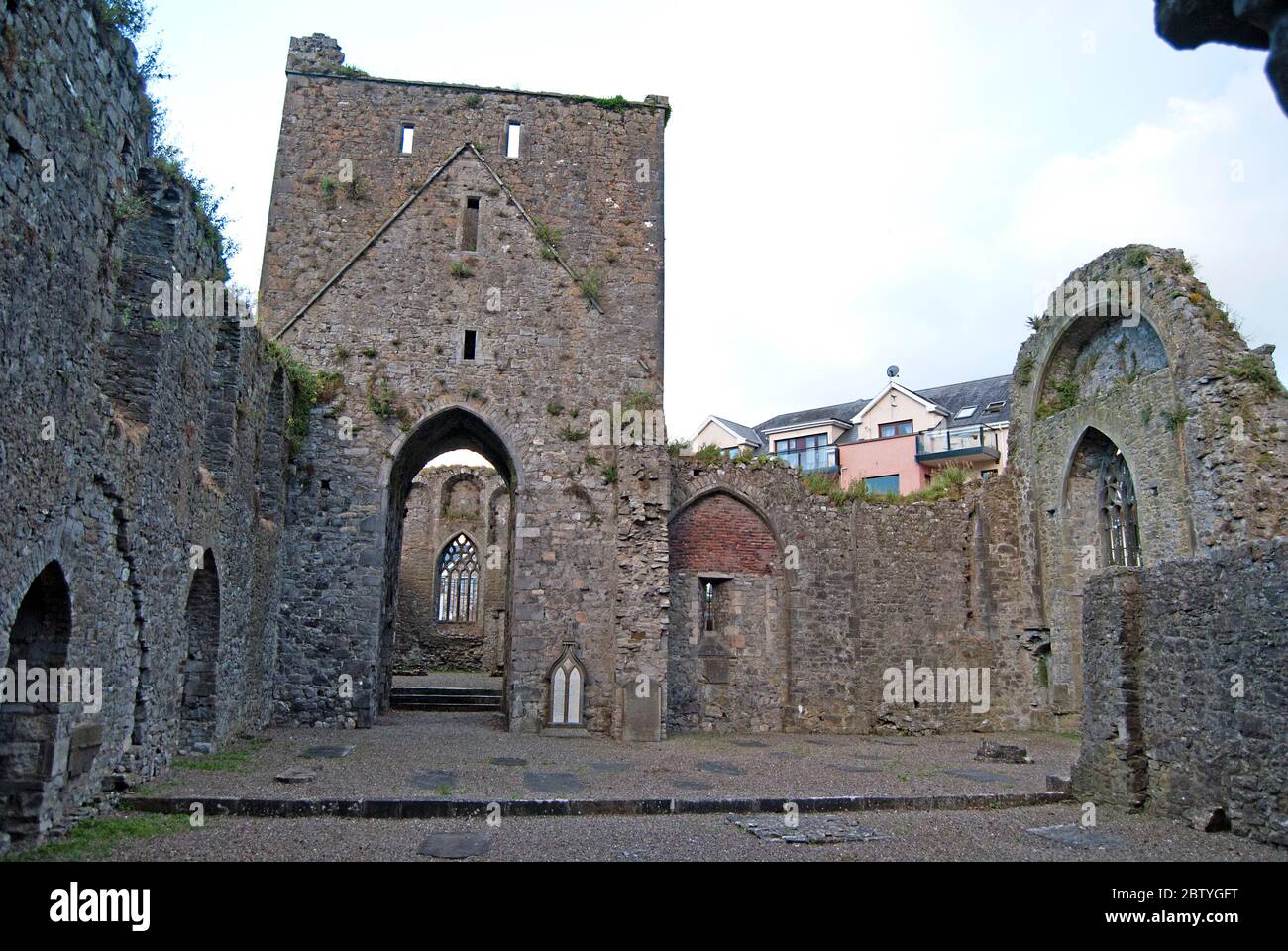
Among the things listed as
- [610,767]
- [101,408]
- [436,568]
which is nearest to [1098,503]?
[610,767]

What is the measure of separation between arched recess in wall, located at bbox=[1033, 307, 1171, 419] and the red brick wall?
6.61 m

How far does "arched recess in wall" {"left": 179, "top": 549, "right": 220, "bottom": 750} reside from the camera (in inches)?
426

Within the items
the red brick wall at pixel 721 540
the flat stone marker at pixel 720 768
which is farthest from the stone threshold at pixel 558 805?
the red brick wall at pixel 721 540

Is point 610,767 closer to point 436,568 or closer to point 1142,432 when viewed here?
point 1142,432

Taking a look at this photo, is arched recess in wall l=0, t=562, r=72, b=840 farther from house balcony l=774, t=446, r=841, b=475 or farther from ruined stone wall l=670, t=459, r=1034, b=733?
house balcony l=774, t=446, r=841, b=475

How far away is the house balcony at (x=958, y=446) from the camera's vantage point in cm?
3738

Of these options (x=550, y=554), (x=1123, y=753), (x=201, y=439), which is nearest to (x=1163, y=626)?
(x=1123, y=753)

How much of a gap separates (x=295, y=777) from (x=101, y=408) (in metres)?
4.12

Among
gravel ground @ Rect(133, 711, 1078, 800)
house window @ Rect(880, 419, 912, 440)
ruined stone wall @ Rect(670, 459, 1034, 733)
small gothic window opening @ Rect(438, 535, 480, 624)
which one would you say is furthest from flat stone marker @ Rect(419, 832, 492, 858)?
house window @ Rect(880, 419, 912, 440)

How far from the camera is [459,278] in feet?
54.3

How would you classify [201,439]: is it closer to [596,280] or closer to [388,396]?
[388,396]

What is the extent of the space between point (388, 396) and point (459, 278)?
2.57 meters

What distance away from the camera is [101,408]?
762 cm
